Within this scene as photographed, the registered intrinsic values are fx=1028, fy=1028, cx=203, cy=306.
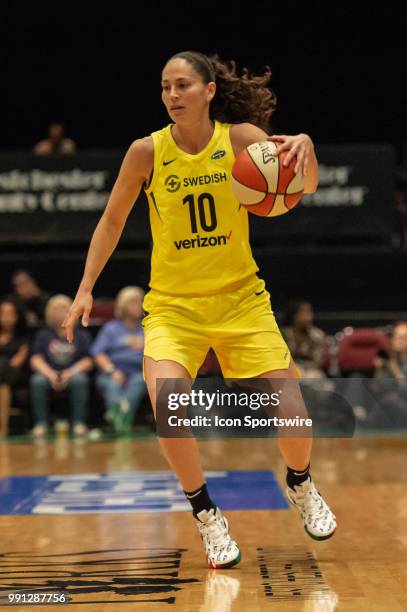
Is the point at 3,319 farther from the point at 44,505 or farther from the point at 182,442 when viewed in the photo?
the point at 182,442

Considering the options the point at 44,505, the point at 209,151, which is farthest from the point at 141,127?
the point at 209,151

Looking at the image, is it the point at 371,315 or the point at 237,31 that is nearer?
the point at 371,315

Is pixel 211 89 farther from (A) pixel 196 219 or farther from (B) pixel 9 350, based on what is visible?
(B) pixel 9 350

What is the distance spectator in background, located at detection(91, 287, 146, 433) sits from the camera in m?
9.90

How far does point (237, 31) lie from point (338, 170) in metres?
3.53

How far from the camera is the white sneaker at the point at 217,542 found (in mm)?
4168

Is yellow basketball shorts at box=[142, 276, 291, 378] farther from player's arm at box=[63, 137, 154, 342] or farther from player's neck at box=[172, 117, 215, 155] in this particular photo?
player's neck at box=[172, 117, 215, 155]

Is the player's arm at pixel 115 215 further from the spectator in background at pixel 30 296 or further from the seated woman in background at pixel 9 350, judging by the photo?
the spectator in background at pixel 30 296

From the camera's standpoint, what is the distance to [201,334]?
4320 mm

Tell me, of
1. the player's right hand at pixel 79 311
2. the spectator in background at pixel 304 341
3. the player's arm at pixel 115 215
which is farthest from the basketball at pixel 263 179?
the spectator in background at pixel 304 341

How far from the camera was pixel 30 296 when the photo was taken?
35.6ft

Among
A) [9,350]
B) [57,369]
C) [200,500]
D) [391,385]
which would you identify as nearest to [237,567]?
[200,500]

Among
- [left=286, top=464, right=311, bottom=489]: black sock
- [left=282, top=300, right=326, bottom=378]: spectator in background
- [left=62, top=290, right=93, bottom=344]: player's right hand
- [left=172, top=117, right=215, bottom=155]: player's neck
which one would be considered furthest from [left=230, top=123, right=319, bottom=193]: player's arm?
[left=282, top=300, right=326, bottom=378]: spectator in background

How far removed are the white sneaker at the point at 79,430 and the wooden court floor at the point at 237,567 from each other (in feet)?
8.80
